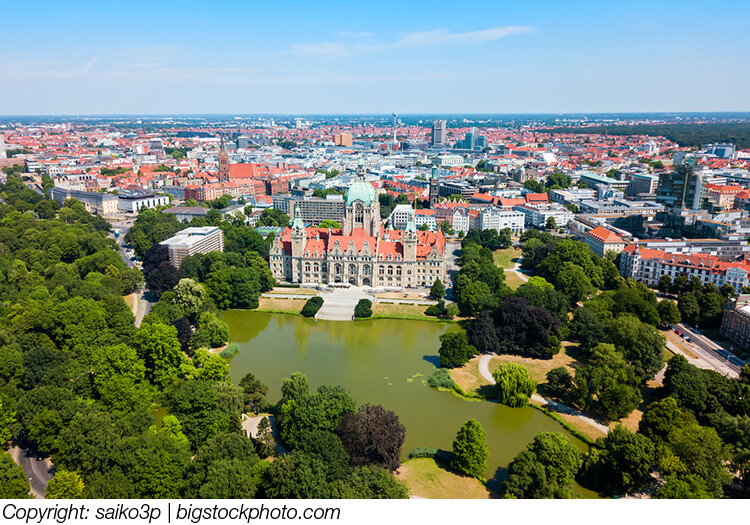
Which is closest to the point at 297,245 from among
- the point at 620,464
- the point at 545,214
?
the point at 620,464

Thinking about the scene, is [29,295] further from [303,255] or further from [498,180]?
[498,180]

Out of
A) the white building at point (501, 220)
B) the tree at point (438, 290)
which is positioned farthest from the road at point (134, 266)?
the white building at point (501, 220)

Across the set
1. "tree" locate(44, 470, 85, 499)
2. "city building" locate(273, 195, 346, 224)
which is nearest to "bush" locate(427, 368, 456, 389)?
"tree" locate(44, 470, 85, 499)

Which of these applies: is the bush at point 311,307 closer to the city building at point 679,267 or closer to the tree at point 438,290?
the tree at point 438,290

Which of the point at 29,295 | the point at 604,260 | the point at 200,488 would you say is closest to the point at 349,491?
the point at 200,488

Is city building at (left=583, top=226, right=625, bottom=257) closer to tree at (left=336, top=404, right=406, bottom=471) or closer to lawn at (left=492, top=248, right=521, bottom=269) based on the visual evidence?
lawn at (left=492, top=248, right=521, bottom=269)

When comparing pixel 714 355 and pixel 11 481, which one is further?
pixel 714 355

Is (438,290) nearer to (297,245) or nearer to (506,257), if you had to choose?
(297,245)
